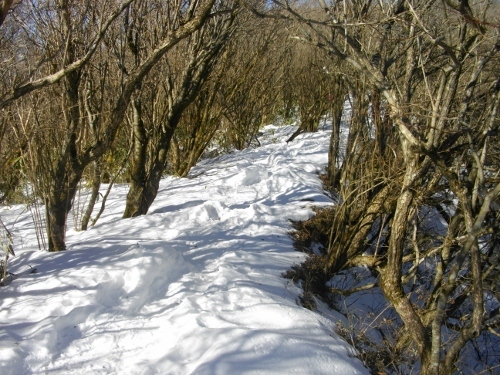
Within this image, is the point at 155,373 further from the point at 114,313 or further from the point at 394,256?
the point at 394,256

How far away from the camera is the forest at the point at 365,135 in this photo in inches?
104

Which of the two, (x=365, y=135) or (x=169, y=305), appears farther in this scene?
(x=365, y=135)

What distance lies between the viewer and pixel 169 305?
2.99m

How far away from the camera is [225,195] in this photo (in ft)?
19.2

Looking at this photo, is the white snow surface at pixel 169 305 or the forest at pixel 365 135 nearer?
the white snow surface at pixel 169 305

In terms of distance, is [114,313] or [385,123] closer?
[114,313]

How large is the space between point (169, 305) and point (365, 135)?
266 centimetres

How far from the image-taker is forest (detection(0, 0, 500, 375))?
2.65 meters

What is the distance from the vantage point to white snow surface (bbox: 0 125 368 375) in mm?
2410

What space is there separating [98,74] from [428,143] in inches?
146

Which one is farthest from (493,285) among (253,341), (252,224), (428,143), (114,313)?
(114,313)

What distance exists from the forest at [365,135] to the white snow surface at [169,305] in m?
0.31

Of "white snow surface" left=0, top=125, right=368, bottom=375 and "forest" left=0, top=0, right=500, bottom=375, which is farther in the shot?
"forest" left=0, top=0, right=500, bottom=375

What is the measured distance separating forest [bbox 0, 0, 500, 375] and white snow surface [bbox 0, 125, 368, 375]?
312 mm
